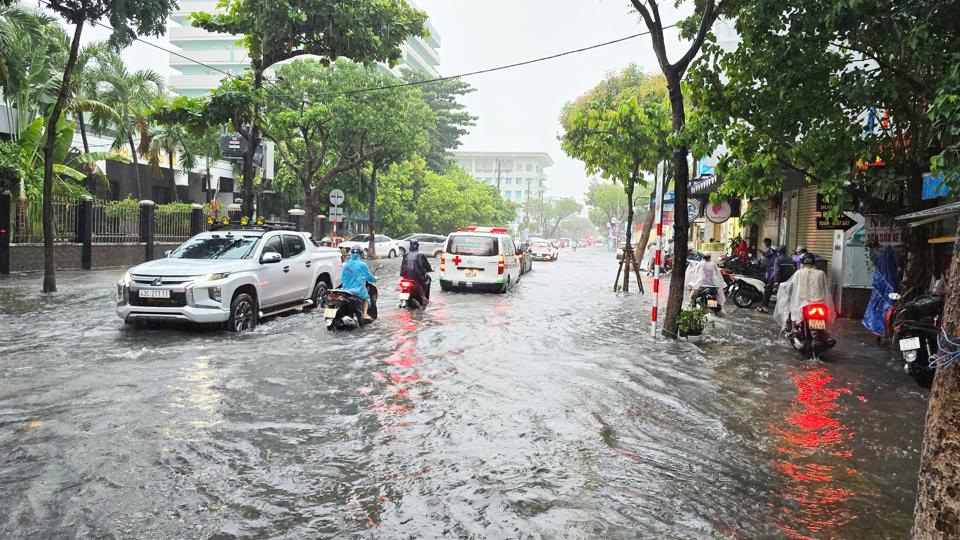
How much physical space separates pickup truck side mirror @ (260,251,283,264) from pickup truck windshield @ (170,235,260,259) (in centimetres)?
33

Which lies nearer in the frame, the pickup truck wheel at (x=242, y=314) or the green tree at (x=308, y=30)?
the pickup truck wheel at (x=242, y=314)

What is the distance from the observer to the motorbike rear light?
32.1 feet

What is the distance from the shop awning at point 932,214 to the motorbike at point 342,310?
327 inches

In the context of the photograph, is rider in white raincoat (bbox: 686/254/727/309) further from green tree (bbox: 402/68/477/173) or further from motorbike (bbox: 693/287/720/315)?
green tree (bbox: 402/68/477/173)

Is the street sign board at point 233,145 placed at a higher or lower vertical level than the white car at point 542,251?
higher

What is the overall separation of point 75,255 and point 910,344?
72.3ft

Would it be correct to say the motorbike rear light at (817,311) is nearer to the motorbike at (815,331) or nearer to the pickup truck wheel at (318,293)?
the motorbike at (815,331)

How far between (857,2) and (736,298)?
1126cm

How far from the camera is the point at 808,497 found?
181 inches

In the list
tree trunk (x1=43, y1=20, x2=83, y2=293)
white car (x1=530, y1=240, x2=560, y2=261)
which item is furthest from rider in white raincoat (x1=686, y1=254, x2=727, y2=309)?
white car (x1=530, y1=240, x2=560, y2=261)

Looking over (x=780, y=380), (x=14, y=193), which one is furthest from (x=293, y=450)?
(x=14, y=193)

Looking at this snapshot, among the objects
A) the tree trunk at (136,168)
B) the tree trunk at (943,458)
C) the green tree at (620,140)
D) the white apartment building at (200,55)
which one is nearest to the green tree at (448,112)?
the white apartment building at (200,55)

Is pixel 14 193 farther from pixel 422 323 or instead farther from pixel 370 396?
pixel 370 396

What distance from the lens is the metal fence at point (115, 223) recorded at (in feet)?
71.1
